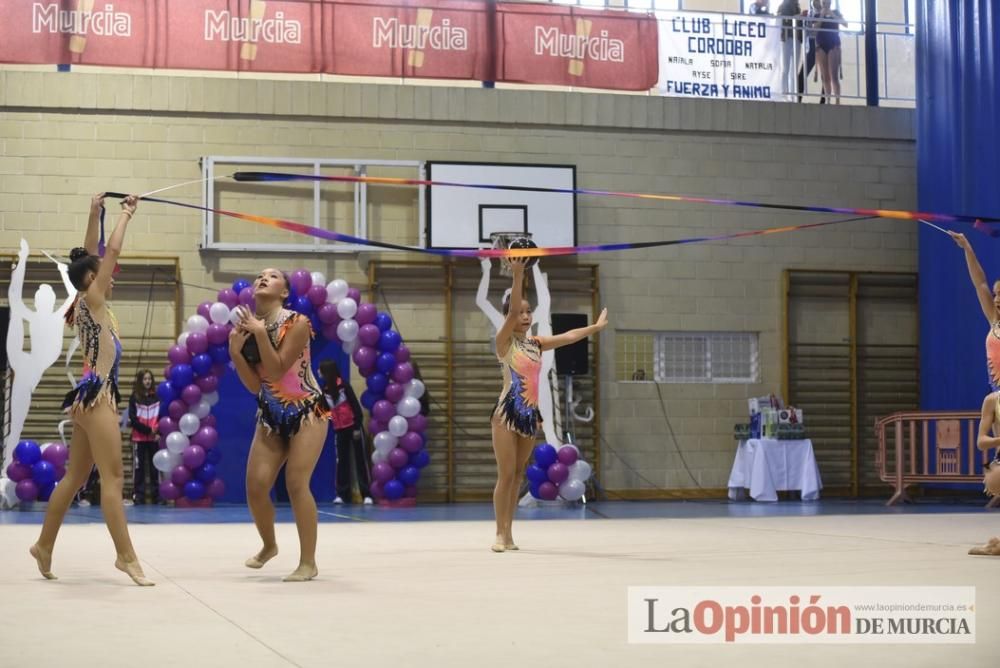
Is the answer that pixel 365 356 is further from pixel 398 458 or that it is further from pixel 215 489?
pixel 215 489

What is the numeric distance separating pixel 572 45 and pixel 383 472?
539cm

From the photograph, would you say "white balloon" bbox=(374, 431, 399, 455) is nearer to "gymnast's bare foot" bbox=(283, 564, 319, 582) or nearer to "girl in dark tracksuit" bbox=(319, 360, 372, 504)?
"girl in dark tracksuit" bbox=(319, 360, 372, 504)

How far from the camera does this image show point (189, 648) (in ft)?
12.4

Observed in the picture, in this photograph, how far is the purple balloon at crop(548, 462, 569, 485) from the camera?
1316 cm

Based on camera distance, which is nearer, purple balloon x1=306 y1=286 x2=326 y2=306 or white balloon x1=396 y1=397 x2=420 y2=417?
white balloon x1=396 y1=397 x2=420 y2=417

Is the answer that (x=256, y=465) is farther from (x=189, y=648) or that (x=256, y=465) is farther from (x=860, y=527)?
(x=860, y=527)

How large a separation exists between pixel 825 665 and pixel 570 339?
14.4 ft

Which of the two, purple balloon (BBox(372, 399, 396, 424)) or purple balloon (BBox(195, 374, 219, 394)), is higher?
purple balloon (BBox(195, 374, 219, 394))

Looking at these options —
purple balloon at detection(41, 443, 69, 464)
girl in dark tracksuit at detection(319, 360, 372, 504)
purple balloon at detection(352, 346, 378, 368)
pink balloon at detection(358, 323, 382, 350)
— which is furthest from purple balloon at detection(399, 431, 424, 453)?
purple balloon at detection(41, 443, 69, 464)

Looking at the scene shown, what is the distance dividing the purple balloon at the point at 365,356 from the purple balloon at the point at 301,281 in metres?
0.85

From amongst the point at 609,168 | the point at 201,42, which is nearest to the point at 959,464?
the point at 609,168

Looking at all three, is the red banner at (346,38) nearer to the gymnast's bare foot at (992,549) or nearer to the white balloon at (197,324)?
the white balloon at (197,324)

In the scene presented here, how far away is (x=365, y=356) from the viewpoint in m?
13.2

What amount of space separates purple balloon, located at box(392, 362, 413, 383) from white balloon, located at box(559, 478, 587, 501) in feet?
6.48
